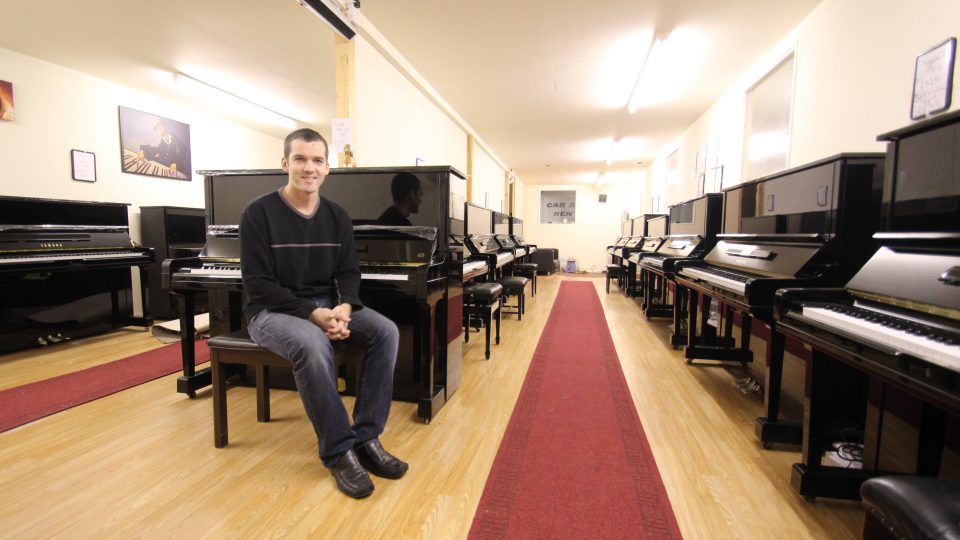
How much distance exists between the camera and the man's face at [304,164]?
178 centimetres

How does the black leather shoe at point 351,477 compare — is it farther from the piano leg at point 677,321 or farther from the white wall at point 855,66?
the white wall at point 855,66

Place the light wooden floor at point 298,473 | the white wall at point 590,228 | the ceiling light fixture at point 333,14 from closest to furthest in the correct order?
the light wooden floor at point 298,473 < the ceiling light fixture at point 333,14 < the white wall at point 590,228

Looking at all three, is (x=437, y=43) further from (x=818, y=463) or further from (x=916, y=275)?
(x=818, y=463)

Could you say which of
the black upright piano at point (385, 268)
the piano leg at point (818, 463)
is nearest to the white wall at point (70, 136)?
the black upright piano at point (385, 268)

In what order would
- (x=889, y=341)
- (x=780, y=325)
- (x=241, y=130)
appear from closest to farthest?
1. (x=889, y=341)
2. (x=780, y=325)
3. (x=241, y=130)

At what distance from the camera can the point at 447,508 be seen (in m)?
1.48

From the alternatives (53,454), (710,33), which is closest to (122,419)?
(53,454)

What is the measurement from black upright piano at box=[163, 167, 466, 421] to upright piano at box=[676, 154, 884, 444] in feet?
5.19

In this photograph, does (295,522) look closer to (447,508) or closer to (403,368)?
(447,508)

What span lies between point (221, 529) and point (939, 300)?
7.57ft

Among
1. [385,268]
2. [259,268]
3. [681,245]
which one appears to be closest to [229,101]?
[385,268]

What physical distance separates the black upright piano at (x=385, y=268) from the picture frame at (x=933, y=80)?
2.44 metres

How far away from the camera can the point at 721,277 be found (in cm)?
239

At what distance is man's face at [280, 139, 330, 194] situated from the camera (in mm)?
1782
